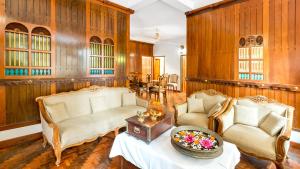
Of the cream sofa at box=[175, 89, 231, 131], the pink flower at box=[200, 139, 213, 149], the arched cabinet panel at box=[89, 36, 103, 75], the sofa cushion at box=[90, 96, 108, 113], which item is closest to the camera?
the pink flower at box=[200, 139, 213, 149]

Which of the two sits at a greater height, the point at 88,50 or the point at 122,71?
the point at 88,50

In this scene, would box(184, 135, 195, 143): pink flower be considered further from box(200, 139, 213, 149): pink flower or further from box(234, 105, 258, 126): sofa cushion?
box(234, 105, 258, 126): sofa cushion

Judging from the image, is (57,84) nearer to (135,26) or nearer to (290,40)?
(135,26)

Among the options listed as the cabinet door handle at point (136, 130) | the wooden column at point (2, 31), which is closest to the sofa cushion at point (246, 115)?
the cabinet door handle at point (136, 130)

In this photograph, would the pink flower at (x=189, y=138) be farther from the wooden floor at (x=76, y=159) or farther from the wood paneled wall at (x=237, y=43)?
the wood paneled wall at (x=237, y=43)

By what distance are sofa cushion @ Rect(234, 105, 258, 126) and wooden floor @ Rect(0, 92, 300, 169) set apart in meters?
0.56

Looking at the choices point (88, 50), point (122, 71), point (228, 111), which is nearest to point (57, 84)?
point (88, 50)

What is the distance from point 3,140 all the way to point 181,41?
7.95 meters

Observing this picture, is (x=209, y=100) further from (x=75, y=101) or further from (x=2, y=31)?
(x=2, y=31)

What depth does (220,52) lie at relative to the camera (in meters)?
4.11

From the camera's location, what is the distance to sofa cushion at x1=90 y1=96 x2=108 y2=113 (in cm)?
337

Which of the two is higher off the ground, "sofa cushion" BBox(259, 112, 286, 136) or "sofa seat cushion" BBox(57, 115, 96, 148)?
"sofa cushion" BBox(259, 112, 286, 136)

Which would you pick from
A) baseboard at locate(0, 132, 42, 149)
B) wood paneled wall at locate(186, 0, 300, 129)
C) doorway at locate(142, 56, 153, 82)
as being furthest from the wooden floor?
doorway at locate(142, 56, 153, 82)

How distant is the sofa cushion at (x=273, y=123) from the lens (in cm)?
224
